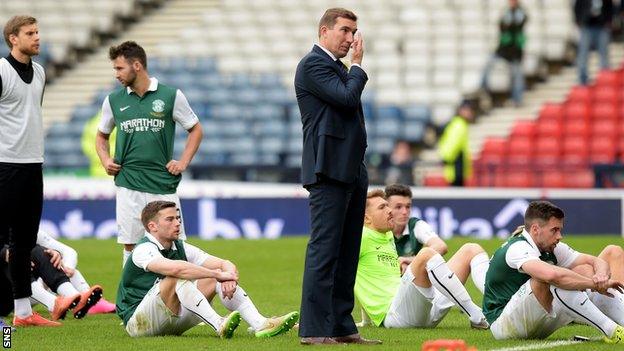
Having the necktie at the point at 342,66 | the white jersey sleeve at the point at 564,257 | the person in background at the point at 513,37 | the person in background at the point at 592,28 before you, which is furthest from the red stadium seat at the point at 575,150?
the necktie at the point at 342,66

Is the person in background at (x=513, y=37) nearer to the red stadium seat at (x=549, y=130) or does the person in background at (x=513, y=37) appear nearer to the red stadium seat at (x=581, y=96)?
the red stadium seat at (x=581, y=96)

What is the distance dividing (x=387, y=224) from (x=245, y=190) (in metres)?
11.9

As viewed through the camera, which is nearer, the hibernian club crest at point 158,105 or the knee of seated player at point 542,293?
the knee of seated player at point 542,293

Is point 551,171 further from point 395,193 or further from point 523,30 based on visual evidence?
point 395,193

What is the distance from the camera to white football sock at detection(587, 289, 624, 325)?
872 cm

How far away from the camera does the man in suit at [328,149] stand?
807 centimetres

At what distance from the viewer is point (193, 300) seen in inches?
340

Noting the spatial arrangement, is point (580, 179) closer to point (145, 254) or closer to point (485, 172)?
point (485, 172)

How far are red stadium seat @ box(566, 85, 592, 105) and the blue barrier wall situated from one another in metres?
4.20

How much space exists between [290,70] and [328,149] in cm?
1899

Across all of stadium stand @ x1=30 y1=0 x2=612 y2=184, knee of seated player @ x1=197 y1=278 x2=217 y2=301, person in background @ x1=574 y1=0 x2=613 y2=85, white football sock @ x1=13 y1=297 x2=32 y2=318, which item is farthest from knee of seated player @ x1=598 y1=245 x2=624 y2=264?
person in background @ x1=574 y1=0 x2=613 y2=85

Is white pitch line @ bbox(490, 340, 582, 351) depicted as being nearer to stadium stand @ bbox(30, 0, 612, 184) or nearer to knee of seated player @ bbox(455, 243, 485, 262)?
knee of seated player @ bbox(455, 243, 485, 262)

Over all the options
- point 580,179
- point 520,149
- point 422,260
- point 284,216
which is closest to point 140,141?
point 422,260

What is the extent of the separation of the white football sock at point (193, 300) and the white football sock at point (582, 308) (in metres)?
2.08
